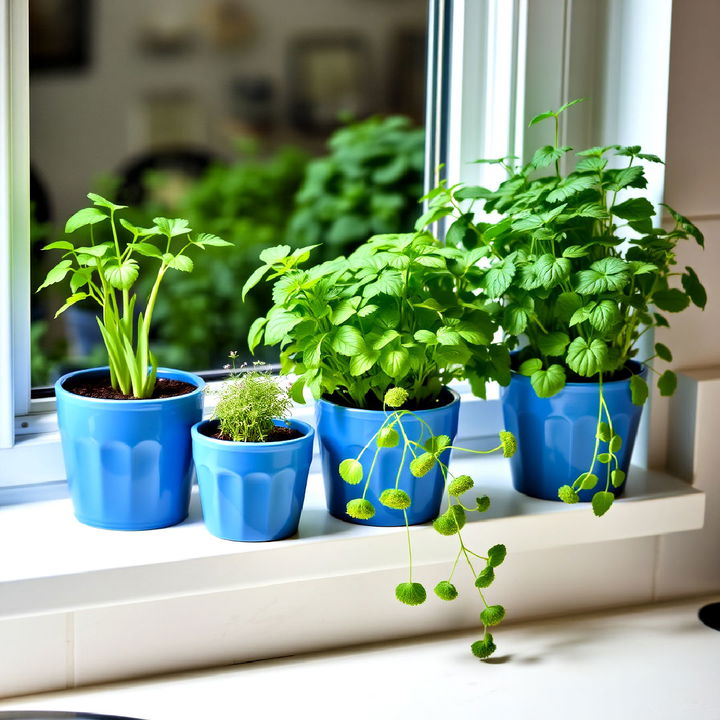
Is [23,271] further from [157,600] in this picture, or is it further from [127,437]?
[157,600]

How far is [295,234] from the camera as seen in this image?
1749 mm

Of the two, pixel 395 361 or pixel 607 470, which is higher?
pixel 395 361

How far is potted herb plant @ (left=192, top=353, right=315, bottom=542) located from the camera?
1.02 metres

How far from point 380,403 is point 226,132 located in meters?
0.85

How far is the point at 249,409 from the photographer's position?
3.41ft

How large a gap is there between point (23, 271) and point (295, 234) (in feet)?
2.21

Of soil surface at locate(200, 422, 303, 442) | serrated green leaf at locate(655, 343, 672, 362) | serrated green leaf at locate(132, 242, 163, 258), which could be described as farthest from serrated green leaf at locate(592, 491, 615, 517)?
serrated green leaf at locate(132, 242, 163, 258)

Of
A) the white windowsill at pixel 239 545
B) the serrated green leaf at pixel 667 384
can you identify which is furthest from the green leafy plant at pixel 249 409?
the serrated green leaf at pixel 667 384

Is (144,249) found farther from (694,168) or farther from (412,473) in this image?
(694,168)

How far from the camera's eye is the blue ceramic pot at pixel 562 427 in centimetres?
115

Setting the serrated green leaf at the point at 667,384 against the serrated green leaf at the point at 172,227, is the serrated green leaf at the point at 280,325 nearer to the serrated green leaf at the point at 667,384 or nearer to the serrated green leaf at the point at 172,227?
the serrated green leaf at the point at 172,227

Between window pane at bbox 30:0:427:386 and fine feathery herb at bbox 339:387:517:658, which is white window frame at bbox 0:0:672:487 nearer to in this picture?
window pane at bbox 30:0:427:386

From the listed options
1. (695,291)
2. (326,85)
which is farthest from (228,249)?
(695,291)

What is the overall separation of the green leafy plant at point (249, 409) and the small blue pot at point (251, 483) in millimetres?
24
